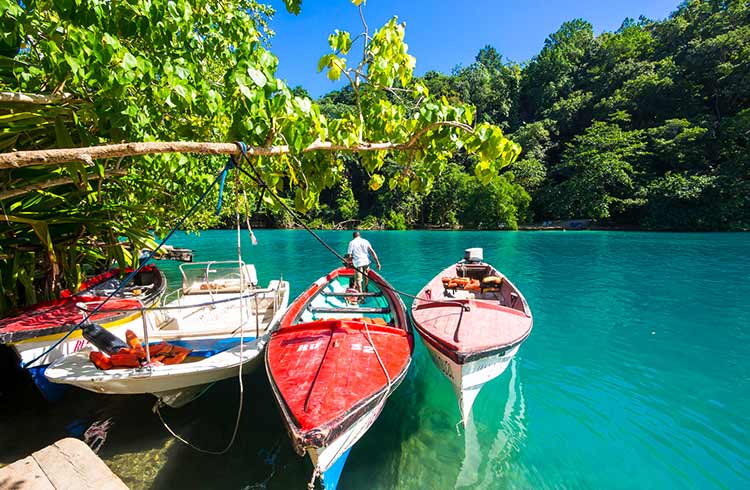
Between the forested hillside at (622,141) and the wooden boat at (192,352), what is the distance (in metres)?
36.8

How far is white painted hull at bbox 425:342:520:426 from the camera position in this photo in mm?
4551

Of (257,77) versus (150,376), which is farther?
(150,376)

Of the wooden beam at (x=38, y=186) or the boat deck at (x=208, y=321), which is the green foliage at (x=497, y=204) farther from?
the wooden beam at (x=38, y=186)

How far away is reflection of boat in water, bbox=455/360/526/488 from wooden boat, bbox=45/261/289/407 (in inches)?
132

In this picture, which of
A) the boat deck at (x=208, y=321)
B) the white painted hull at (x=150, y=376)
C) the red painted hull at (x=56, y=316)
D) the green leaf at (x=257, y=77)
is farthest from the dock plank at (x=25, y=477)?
the green leaf at (x=257, y=77)

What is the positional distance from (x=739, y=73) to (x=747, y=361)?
Result: 4913 cm

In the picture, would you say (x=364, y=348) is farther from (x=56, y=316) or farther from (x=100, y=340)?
(x=56, y=316)

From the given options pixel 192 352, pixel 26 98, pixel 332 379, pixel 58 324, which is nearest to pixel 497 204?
pixel 192 352

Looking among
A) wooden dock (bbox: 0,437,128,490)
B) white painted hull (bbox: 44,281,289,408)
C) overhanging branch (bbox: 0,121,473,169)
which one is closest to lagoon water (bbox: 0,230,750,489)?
white painted hull (bbox: 44,281,289,408)

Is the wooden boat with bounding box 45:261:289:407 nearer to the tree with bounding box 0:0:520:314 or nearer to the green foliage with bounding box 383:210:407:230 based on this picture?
the tree with bounding box 0:0:520:314

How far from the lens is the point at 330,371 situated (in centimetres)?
398

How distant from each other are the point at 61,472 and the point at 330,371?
2574mm

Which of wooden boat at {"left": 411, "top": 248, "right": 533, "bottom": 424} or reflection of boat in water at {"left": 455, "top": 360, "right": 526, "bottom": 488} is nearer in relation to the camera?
reflection of boat in water at {"left": 455, "top": 360, "right": 526, "bottom": 488}

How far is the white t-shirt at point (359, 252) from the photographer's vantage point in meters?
8.53
